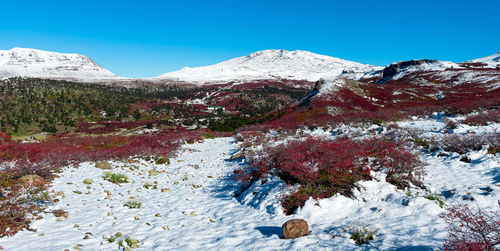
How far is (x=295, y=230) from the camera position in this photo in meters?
6.17

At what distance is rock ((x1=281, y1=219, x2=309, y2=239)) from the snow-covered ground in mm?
166

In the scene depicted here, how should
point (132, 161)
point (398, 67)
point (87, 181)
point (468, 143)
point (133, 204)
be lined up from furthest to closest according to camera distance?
point (398, 67), point (132, 161), point (87, 181), point (468, 143), point (133, 204)

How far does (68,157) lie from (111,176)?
259 inches

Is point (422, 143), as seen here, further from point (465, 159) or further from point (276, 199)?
point (276, 199)

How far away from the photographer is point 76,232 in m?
6.74

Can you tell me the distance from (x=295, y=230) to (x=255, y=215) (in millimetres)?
2360

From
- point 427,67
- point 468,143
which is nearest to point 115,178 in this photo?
point 468,143

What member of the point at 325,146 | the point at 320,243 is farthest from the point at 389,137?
the point at 320,243

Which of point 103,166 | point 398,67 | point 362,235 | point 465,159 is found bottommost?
point 103,166

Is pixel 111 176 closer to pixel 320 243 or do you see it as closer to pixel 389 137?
pixel 320 243

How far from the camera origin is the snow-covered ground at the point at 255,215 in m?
5.82

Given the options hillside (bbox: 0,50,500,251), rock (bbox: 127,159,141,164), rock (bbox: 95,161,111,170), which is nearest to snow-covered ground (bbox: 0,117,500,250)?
hillside (bbox: 0,50,500,251)

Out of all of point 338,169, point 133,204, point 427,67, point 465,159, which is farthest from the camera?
point 427,67

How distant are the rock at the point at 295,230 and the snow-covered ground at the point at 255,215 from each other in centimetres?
17
